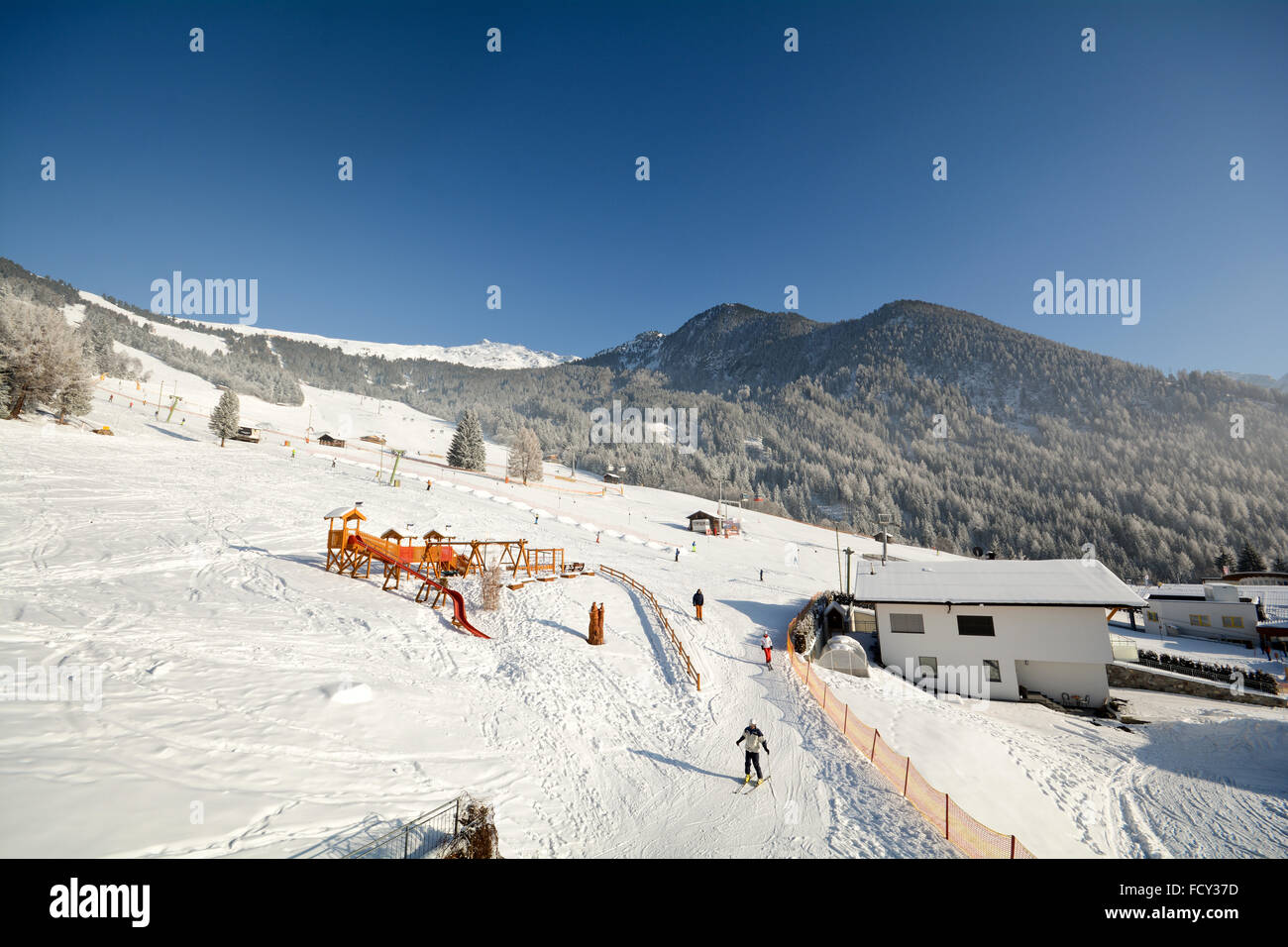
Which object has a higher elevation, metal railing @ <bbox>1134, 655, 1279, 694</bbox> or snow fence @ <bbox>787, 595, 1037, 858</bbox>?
snow fence @ <bbox>787, 595, 1037, 858</bbox>

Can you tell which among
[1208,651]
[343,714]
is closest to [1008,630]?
[343,714]

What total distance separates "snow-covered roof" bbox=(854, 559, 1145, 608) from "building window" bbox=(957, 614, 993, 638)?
1076mm

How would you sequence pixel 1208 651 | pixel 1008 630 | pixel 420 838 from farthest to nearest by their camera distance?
pixel 1208 651 → pixel 1008 630 → pixel 420 838

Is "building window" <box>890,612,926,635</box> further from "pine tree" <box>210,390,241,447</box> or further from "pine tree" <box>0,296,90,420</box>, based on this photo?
"pine tree" <box>210,390,241,447</box>

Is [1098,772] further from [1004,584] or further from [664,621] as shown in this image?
[664,621]

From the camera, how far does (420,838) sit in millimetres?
8086

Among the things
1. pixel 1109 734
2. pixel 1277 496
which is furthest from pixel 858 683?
pixel 1277 496

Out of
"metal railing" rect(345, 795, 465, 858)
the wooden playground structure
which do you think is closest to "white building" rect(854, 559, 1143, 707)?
the wooden playground structure

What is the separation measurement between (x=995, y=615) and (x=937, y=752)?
14.2m

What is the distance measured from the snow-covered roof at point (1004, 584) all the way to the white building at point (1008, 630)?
0.05 m

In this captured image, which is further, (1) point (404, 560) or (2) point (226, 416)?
(2) point (226, 416)

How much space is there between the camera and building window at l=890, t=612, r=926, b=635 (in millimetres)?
26016

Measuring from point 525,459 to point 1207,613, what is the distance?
8054 cm
